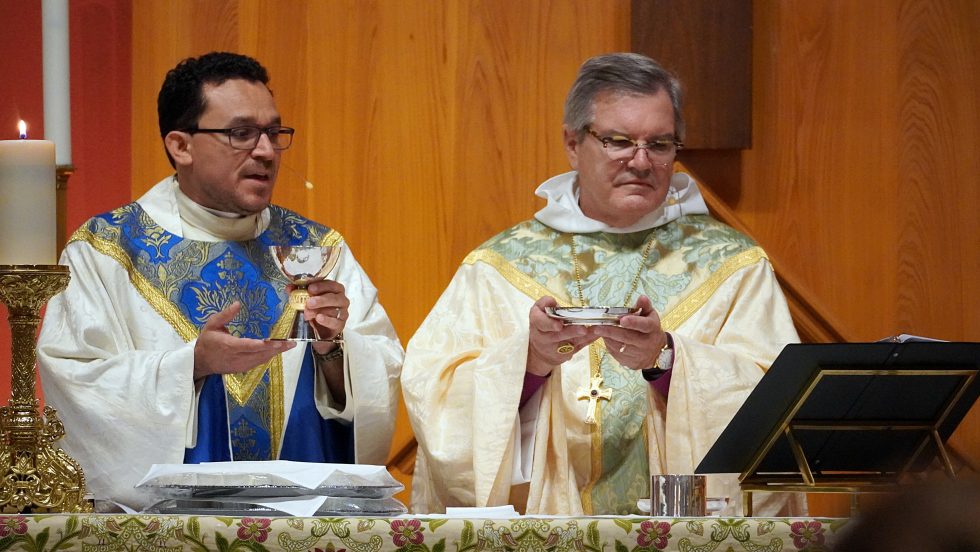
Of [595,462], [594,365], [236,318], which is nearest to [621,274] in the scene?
[594,365]

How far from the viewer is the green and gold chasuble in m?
3.48

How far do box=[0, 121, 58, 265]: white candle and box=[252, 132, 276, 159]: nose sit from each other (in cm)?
121

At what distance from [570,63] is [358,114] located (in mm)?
747

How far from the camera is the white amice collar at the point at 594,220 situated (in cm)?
383

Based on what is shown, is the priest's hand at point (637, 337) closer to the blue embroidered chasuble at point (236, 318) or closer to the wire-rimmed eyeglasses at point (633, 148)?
the wire-rimmed eyeglasses at point (633, 148)

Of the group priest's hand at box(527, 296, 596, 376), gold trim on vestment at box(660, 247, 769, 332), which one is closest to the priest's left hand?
priest's hand at box(527, 296, 596, 376)

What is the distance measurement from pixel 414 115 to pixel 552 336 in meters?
1.79

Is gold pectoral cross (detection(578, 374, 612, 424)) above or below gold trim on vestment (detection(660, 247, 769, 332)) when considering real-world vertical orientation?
below

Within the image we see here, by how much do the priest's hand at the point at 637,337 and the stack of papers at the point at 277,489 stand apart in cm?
76

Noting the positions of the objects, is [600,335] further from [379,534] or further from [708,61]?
[708,61]

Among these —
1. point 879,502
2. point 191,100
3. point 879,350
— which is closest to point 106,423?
point 191,100

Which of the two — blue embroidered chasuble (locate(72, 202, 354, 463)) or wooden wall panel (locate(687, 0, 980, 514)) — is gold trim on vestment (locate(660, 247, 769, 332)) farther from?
blue embroidered chasuble (locate(72, 202, 354, 463))

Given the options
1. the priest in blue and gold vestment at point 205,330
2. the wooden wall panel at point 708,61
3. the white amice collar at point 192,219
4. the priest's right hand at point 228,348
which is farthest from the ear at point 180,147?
the wooden wall panel at point 708,61

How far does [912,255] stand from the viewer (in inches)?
172
